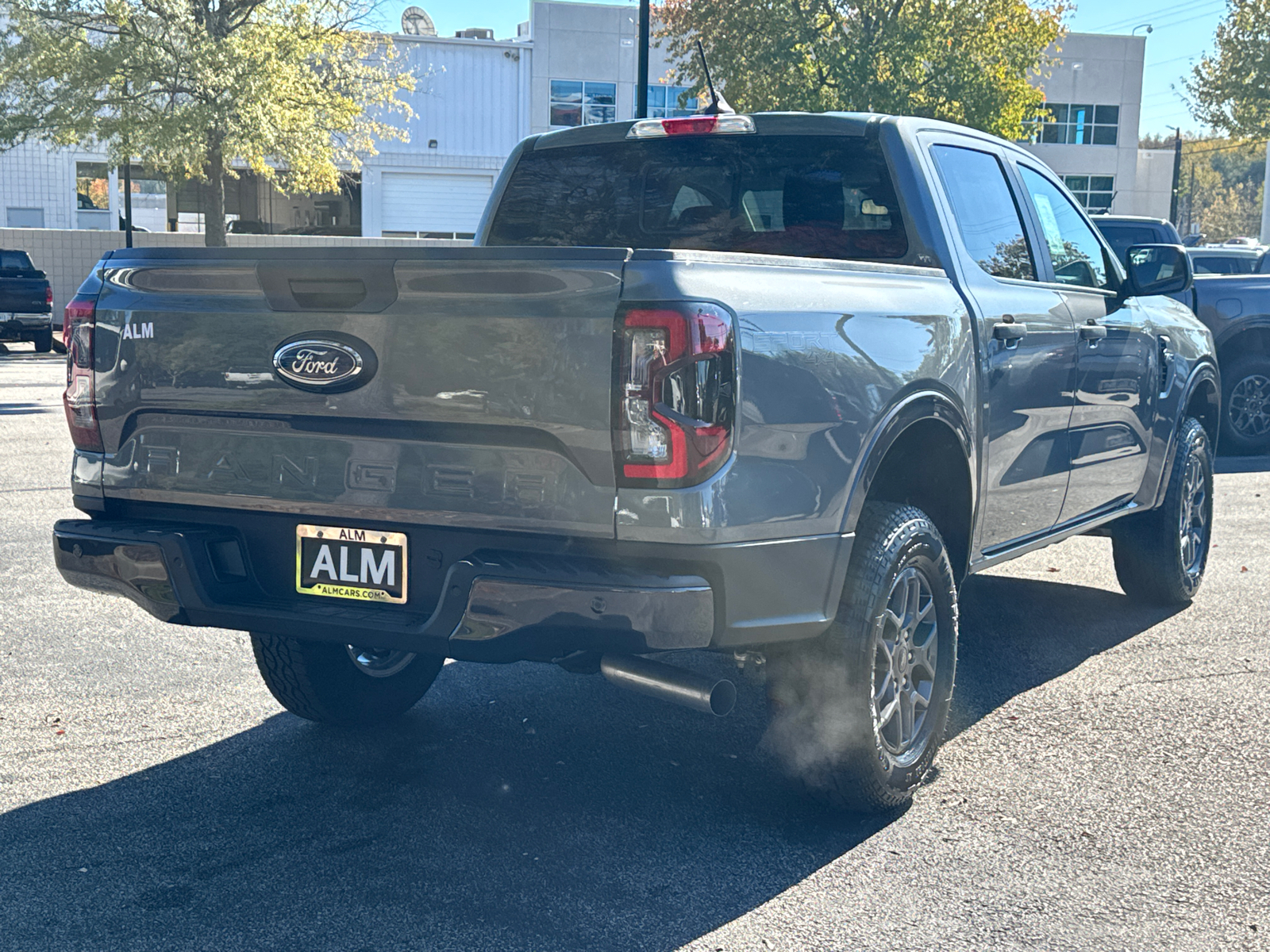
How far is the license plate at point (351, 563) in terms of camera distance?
340cm

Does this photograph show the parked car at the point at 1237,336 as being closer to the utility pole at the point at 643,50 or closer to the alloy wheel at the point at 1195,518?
the alloy wheel at the point at 1195,518

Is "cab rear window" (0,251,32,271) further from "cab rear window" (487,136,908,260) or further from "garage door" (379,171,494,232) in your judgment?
"cab rear window" (487,136,908,260)

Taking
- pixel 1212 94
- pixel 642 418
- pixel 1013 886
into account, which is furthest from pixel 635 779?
pixel 1212 94

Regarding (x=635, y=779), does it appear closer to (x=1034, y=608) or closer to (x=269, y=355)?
(x=269, y=355)

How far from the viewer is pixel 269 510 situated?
3.54 meters

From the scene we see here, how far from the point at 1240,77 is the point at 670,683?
1471 inches

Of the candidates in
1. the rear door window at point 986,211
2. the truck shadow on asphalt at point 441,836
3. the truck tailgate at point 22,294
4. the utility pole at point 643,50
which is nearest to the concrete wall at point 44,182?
the truck tailgate at point 22,294

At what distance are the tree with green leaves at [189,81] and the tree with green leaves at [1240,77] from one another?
22.5m

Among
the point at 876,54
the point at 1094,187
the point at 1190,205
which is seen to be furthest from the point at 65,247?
the point at 1190,205

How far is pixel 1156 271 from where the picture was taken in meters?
5.86

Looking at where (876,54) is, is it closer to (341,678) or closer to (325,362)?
(341,678)

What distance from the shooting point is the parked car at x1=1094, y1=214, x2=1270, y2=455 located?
39.7ft

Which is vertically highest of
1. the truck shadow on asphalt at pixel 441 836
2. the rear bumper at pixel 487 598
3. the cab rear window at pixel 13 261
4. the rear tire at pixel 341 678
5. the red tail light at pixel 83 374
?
the cab rear window at pixel 13 261

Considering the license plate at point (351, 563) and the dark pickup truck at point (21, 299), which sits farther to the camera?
the dark pickup truck at point (21, 299)
